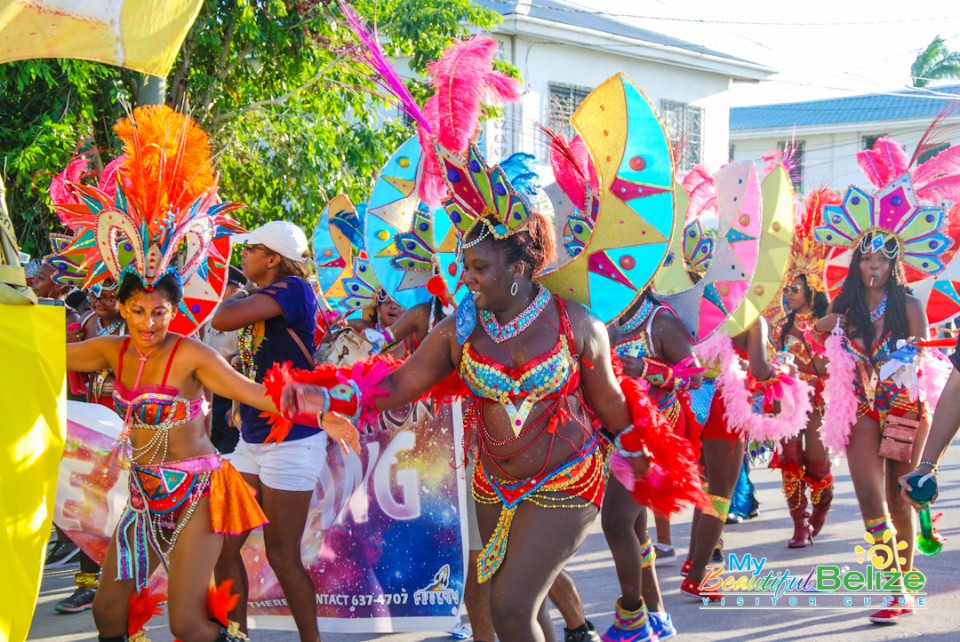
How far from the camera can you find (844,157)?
3366 cm

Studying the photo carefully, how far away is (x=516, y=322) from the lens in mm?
4430

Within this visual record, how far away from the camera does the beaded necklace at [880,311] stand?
6.70 meters

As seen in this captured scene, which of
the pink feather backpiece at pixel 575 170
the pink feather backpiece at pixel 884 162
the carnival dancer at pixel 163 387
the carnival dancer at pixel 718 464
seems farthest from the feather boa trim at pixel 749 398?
the carnival dancer at pixel 163 387

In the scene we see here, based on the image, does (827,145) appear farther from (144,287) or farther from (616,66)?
(144,287)

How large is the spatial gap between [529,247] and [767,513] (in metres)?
6.24

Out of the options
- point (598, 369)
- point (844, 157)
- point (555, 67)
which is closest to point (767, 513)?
point (598, 369)

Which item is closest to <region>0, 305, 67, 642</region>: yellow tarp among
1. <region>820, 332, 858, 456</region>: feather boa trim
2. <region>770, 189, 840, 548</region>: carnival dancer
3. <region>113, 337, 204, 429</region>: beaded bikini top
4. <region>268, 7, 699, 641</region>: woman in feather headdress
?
<region>268, 7, 699, 641</region>: woman in feather headdress

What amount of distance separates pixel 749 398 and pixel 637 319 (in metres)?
1.50

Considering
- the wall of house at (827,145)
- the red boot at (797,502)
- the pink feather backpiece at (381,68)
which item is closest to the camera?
the pink feather backpiece at (381,68)

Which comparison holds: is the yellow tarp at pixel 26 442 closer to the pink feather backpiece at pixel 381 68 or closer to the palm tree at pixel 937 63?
the pink feather backpiece at pixel 381 68

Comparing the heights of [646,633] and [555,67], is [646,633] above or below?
below

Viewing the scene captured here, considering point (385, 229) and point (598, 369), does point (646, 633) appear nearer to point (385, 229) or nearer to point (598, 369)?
point (598, 369)

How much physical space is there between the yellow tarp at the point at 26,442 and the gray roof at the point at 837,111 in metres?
31.2

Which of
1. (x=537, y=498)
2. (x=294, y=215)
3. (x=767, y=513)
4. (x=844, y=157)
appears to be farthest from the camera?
(x=844, y=157)
